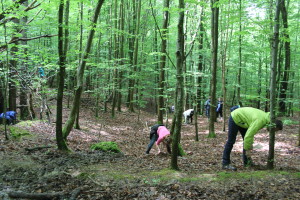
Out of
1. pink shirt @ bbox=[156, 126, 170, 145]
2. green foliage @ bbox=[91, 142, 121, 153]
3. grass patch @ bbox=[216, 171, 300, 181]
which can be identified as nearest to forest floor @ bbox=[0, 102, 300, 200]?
grass patch @ bbox=[216, 171, 300, 181]

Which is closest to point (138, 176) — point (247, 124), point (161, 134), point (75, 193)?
point (75, 193)

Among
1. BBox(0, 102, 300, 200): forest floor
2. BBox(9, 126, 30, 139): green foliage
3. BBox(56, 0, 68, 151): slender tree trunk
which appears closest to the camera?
BBox(0, 102, 300, 200): forest floor

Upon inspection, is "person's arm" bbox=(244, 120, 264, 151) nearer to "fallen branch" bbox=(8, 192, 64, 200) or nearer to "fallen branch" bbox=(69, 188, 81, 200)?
"fallen branch" bbox=(69, 188, 81, 200)

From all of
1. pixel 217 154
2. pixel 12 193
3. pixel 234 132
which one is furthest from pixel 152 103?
pixel 12 193

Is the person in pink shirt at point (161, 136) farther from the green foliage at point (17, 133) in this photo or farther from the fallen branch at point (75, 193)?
the green foliage at point (17, 133)

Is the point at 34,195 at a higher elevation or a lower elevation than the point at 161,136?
lower

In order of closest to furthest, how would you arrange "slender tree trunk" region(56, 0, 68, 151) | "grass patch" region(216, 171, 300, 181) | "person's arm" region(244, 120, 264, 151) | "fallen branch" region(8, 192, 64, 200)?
"fallen branch" region(8, 192, 64, 200)
"grass patch" region(216, 171, 300, 181)
"person's arm" region(244, 120, 264, 151)
"slender tree trunk" region(56, 0, 68, 151)

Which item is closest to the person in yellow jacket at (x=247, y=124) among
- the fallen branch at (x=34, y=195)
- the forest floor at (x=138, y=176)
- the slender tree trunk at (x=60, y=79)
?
the forest floor at (x=138, y=176)

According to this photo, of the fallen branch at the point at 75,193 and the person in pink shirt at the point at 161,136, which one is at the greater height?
the person in pink shirt at the point at 161,136

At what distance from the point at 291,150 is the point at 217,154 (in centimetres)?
238

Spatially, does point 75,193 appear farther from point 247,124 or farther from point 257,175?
point 247,124

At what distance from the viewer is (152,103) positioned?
1148 inches

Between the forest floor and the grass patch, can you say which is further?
the grass patch

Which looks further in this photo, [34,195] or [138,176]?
[138,176]
